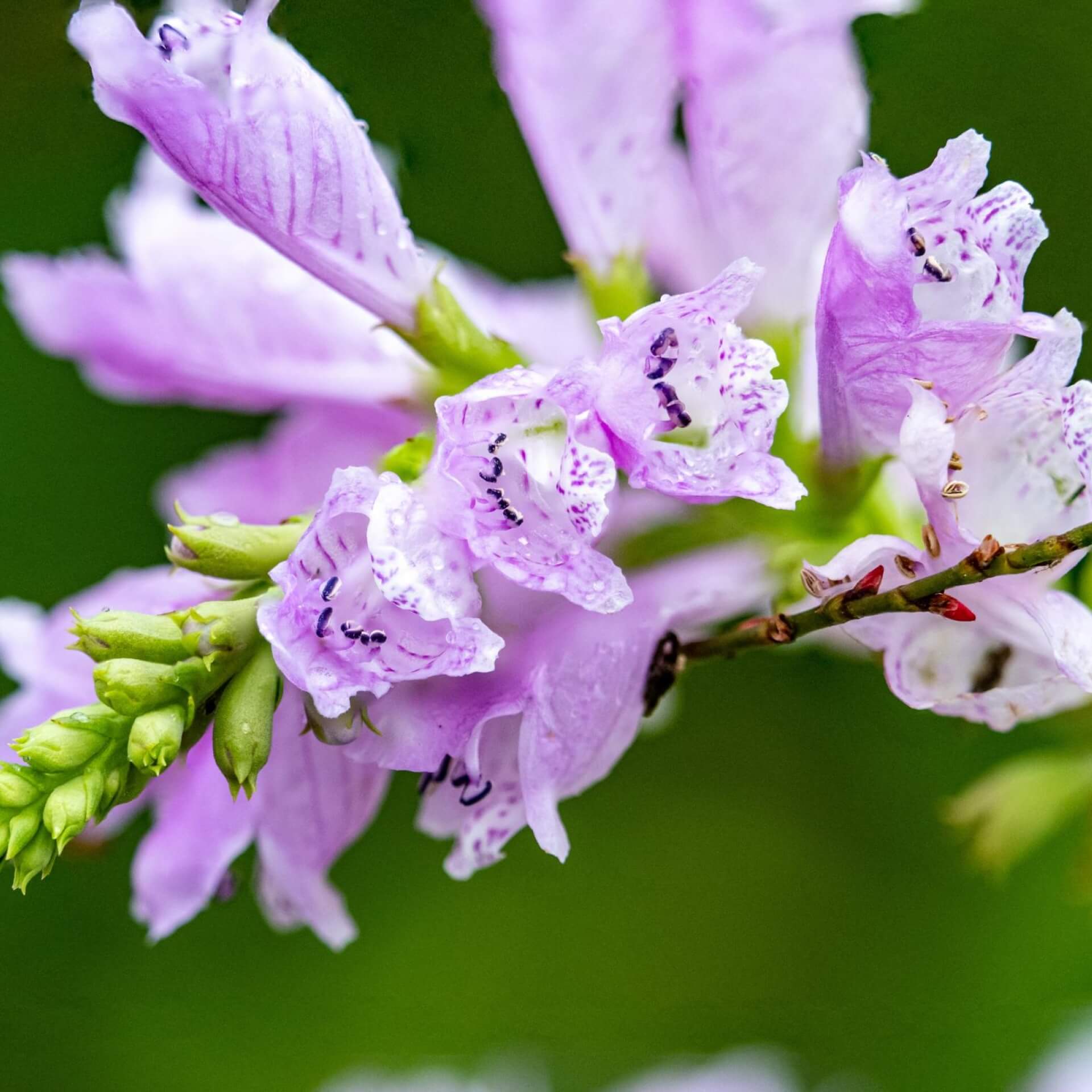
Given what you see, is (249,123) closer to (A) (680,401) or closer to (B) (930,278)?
(A) (680,401)

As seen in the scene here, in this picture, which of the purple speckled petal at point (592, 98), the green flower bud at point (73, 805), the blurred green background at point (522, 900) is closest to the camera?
the green flower bud at point (73, 805)

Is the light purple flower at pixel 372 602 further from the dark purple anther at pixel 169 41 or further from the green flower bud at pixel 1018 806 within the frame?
the green flower bud at pixel 1018 806

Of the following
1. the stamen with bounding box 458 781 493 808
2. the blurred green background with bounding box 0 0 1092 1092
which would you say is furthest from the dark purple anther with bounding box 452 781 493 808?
the blurred green background with bounding box 0 0 1092 1092

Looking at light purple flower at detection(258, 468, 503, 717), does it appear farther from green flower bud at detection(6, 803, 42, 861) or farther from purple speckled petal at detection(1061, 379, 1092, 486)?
purple speckled petal at detection(1061, 379, 1092, 486)

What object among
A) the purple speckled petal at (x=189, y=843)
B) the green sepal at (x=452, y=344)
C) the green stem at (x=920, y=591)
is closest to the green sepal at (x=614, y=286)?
the green sepal at (x=452, y=344)

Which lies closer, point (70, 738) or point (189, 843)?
point (70, 738)

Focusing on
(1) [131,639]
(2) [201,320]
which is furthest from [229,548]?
(2) [201,320]
